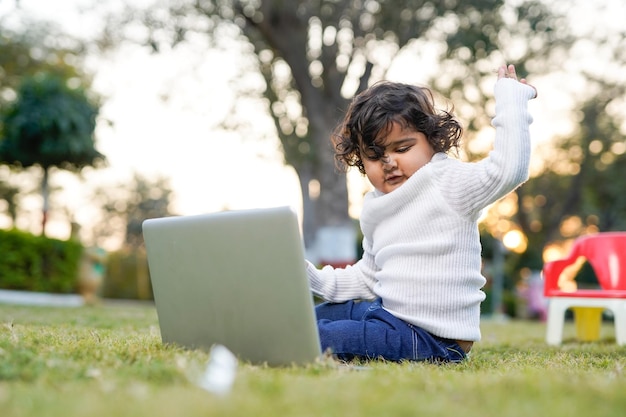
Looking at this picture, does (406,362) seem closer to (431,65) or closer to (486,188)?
(486,188)

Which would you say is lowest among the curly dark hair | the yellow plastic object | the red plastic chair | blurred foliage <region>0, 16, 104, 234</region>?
the yellow plastic object

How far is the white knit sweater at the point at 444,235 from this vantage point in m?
2.54

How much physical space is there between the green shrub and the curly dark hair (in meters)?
9.17

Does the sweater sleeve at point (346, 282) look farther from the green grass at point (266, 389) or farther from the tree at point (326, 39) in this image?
the tree at point (326, 39)

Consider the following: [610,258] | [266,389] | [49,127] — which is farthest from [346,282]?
[49,127]

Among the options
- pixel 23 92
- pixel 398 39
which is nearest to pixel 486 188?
pixel 398 39

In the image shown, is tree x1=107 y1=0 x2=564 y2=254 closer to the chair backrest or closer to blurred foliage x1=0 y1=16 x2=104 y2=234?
blurred foliage x1=0 y1=16 x2=104 y2=234

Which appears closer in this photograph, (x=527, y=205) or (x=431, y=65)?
(x=431, y=65)

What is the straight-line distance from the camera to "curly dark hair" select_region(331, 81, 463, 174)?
2.85m

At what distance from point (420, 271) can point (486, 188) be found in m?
0.41

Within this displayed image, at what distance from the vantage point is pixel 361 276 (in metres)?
3.09

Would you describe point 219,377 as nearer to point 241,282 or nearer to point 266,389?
point 266,389

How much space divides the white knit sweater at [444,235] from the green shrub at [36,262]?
936cm

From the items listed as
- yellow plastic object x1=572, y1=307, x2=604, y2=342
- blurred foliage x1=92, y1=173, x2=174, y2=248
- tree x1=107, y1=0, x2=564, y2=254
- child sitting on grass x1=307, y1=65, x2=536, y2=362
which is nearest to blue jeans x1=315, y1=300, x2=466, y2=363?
child sitting on grass x1=307, y1=65, x2=536, y2=362
